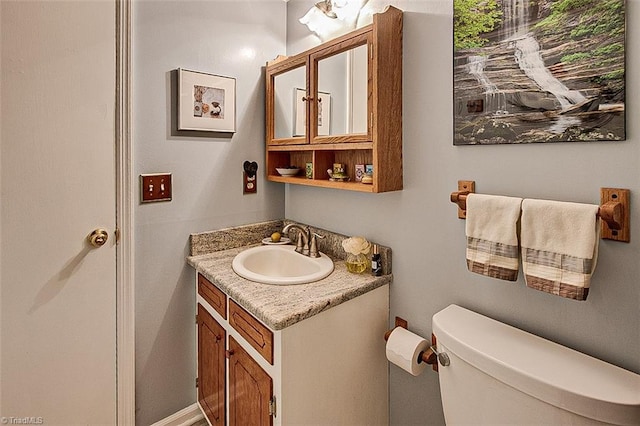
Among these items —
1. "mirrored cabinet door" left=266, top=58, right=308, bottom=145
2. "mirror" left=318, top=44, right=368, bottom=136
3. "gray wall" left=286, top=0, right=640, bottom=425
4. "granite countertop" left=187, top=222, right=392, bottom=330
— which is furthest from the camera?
"mirrored cabinet door" left=266, top=58, right=308, bottom=145

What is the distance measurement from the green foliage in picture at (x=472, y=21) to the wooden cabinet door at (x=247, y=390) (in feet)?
4.11

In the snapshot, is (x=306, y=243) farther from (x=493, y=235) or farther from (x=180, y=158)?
(x=493, y=235)

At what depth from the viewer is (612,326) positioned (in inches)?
36.4

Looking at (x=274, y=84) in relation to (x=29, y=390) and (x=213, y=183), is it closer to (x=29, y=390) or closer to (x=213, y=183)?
(x=213, y=183)

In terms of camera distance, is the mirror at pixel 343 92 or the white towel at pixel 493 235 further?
the mirror at pixel 343 92

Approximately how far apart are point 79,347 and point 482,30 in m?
1.86

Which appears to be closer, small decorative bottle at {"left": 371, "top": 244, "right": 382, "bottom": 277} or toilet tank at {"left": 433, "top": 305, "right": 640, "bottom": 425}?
toilet tank at {"left": 433, "top": 305, "right": 640, "bottom": 425}

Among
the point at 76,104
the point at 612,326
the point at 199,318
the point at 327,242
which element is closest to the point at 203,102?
the point at 76,104

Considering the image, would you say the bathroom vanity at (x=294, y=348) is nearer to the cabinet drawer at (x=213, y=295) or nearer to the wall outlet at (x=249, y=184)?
the cabinet drawer at (x=213, y=295)

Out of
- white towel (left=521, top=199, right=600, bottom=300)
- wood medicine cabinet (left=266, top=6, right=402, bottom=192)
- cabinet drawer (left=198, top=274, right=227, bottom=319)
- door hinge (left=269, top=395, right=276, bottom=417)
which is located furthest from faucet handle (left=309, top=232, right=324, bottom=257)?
white towel (left=521, top=199, right=600, bottom=300)

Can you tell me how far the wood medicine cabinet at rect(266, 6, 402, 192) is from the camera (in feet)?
4.30

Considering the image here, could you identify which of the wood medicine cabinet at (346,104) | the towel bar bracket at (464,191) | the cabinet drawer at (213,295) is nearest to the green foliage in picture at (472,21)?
the wood medicine cabinet at (346,104)

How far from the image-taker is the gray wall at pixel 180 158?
5.07 feet

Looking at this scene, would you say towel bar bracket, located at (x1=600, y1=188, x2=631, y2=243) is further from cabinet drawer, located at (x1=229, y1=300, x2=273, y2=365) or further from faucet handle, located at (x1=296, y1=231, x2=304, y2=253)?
faucet handle, located at (x1=296, y1=231, x2=304, y2=253)
